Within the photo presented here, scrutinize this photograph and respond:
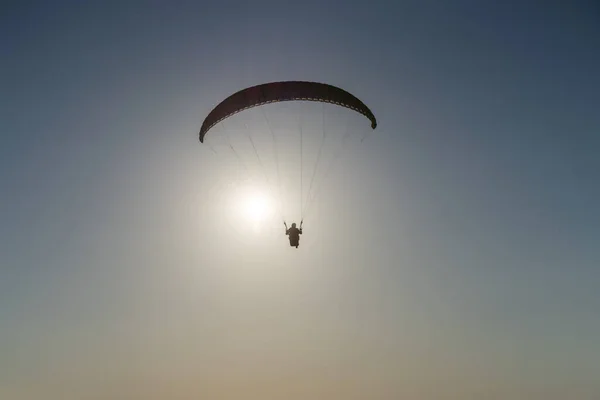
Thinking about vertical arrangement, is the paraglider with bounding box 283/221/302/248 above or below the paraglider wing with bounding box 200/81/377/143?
below

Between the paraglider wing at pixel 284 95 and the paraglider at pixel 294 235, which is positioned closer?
the paraglider wing at pixel 284 95

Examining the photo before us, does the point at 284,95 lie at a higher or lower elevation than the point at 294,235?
higher

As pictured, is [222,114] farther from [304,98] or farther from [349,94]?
[349,94]

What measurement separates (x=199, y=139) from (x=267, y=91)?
6.46m

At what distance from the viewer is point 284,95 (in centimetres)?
2225

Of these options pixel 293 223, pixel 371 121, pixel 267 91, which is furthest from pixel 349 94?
pixel 293 223

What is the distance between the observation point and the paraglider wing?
22.1m

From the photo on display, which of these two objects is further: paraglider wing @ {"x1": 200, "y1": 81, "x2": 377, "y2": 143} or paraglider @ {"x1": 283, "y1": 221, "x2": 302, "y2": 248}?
paraglider @ {"x1": 283, "y1": 221, "x2": 302, "y2": 248}

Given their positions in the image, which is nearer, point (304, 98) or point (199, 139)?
point (304, 98)

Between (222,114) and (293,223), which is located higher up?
(222,114)

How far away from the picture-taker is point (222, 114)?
23.5 m

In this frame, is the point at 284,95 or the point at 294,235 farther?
the point at 294,235

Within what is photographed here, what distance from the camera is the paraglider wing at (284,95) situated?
72.6 ft

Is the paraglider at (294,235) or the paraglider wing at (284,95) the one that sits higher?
the paraglider wing at (284,95)
